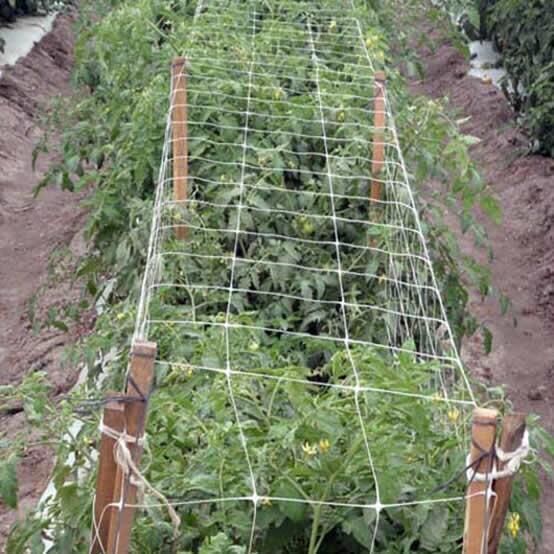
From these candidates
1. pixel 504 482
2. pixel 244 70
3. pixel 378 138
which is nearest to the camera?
pixel 504 482

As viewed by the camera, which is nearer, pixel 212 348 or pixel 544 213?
pixel 212 348

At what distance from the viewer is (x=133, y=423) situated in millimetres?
1729

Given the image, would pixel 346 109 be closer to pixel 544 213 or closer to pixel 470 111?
pixel 544 213

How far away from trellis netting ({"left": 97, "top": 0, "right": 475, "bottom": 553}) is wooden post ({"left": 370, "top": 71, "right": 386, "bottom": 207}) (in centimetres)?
2

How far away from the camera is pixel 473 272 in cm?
382

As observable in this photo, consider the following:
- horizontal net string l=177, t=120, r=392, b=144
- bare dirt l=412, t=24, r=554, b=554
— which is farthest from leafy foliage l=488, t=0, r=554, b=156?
horizontal net string l=177, t=120, r=392, b=144

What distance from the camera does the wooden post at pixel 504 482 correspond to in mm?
1686

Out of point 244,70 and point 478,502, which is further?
point 244,70

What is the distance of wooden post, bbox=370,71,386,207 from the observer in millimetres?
3574

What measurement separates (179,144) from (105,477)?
1760 millimetres

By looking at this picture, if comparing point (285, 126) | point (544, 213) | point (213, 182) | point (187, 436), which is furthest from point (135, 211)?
point (544, 213)

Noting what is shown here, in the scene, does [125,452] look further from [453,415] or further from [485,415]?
[453,415]

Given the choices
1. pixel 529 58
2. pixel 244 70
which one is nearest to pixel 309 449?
pixel 244 70

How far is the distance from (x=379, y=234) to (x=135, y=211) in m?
0.75
